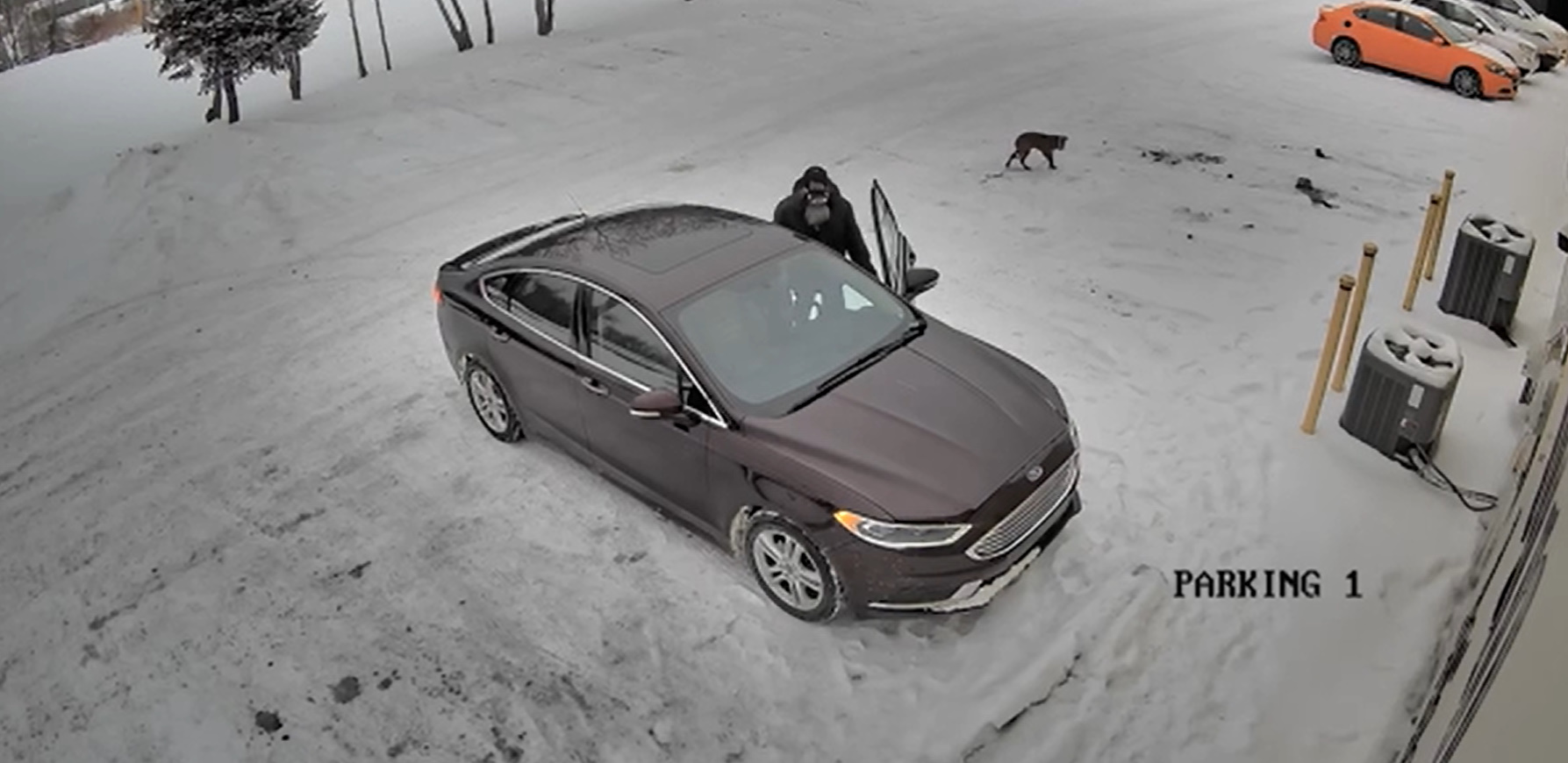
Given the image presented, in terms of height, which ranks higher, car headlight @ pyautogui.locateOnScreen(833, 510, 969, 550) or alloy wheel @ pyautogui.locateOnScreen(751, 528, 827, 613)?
car headlight @ pyautogui.locateOnScreen(833, 510, 969, 550)

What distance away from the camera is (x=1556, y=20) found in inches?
716

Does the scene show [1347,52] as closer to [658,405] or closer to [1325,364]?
[1325,364]

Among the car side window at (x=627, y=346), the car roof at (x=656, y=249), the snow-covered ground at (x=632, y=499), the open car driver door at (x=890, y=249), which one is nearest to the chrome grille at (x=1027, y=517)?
the snow-covered ground at (x=632, y=499)

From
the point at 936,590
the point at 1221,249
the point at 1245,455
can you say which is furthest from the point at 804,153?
the point at 936,590

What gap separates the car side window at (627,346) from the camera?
18.8 feet

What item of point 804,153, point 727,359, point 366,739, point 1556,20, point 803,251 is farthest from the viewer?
point 1556,20

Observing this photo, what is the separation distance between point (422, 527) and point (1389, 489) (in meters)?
5.86

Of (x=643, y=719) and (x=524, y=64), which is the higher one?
(x=524, y=64)

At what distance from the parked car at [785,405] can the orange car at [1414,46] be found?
483 inches

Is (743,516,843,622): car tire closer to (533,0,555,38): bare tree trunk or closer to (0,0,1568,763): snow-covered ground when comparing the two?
(0,0,1568,763): snow-covered ground

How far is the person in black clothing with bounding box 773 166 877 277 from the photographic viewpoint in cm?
746

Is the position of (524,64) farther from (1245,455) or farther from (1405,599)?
(1405,599)

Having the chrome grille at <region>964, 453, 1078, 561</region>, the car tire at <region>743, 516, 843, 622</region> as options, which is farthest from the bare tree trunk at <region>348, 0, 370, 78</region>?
the chrome grille at <region>964, 453, 1078, 561</region>

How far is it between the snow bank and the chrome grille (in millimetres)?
2401
